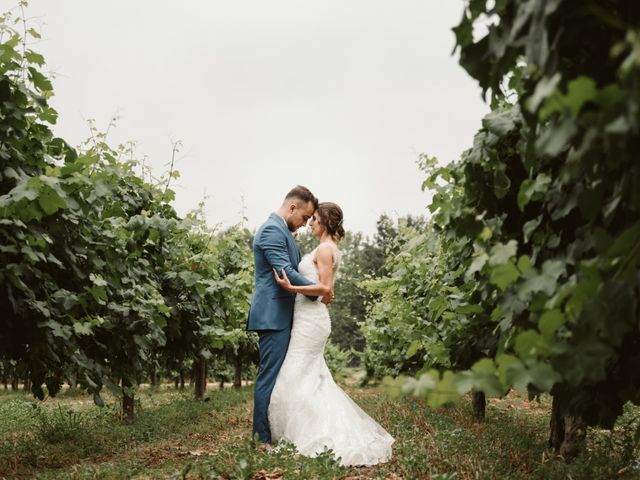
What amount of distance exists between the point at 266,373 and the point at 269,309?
0.69m

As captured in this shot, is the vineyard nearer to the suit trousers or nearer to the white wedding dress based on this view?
the white wedding dress

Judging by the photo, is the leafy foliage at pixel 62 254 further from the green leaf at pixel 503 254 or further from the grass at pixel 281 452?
the green leaf at pixel 503 254

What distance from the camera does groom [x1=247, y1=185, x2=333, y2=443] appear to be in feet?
20.4

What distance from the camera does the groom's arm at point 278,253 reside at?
20.4 feet

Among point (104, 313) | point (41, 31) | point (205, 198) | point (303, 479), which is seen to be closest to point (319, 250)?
point (104, 313)

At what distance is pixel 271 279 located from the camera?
6.39 metres

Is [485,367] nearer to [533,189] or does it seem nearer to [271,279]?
[533,189]

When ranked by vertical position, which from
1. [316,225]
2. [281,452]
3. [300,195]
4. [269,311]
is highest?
[300,195]

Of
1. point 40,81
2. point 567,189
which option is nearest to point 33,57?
point 40,81

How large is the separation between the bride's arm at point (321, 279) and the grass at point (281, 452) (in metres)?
1.65

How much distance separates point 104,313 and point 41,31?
9.26 ft

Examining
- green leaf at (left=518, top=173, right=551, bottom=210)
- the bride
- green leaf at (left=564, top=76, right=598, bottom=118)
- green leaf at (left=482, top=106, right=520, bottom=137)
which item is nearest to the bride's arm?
the bride

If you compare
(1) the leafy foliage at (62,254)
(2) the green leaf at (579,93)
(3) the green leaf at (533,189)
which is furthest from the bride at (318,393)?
(2) the green leaf at (579,93)

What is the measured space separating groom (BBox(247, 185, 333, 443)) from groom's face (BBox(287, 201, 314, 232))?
0.66 ft
